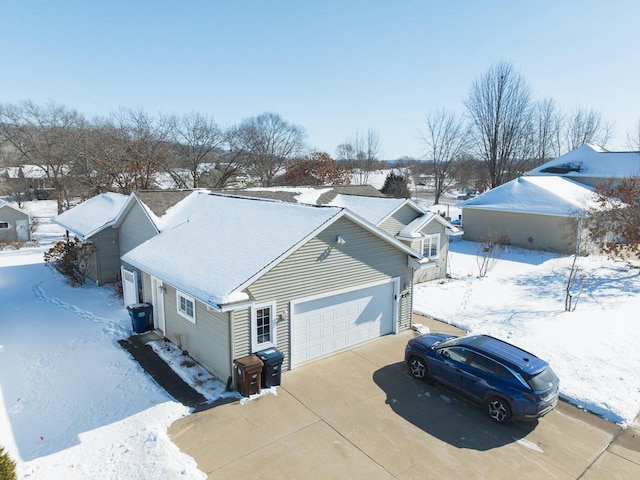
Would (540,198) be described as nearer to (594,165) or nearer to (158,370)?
(594,165)

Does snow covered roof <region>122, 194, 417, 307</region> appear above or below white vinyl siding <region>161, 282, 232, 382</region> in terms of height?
above

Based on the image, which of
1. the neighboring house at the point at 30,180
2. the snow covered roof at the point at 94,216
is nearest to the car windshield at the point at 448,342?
the snow covered roof at the point at 94,216

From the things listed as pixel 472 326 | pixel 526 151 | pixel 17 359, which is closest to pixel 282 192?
pixel 472 326

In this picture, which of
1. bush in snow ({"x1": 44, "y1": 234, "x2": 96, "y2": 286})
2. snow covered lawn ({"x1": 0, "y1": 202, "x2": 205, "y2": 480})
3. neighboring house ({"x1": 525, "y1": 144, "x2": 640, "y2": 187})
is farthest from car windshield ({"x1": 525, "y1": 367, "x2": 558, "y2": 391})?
neighboring house ({"x1": 525, "y1": 144, "x2": 640, "y2": 187})

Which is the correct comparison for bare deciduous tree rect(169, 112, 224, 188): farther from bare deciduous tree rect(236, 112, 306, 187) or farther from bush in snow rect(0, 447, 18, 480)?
bush in snow rect(0, 447, 18, 480)

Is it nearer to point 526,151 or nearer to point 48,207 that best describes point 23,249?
point 48,207

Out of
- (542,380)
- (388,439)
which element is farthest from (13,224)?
(542,380)
